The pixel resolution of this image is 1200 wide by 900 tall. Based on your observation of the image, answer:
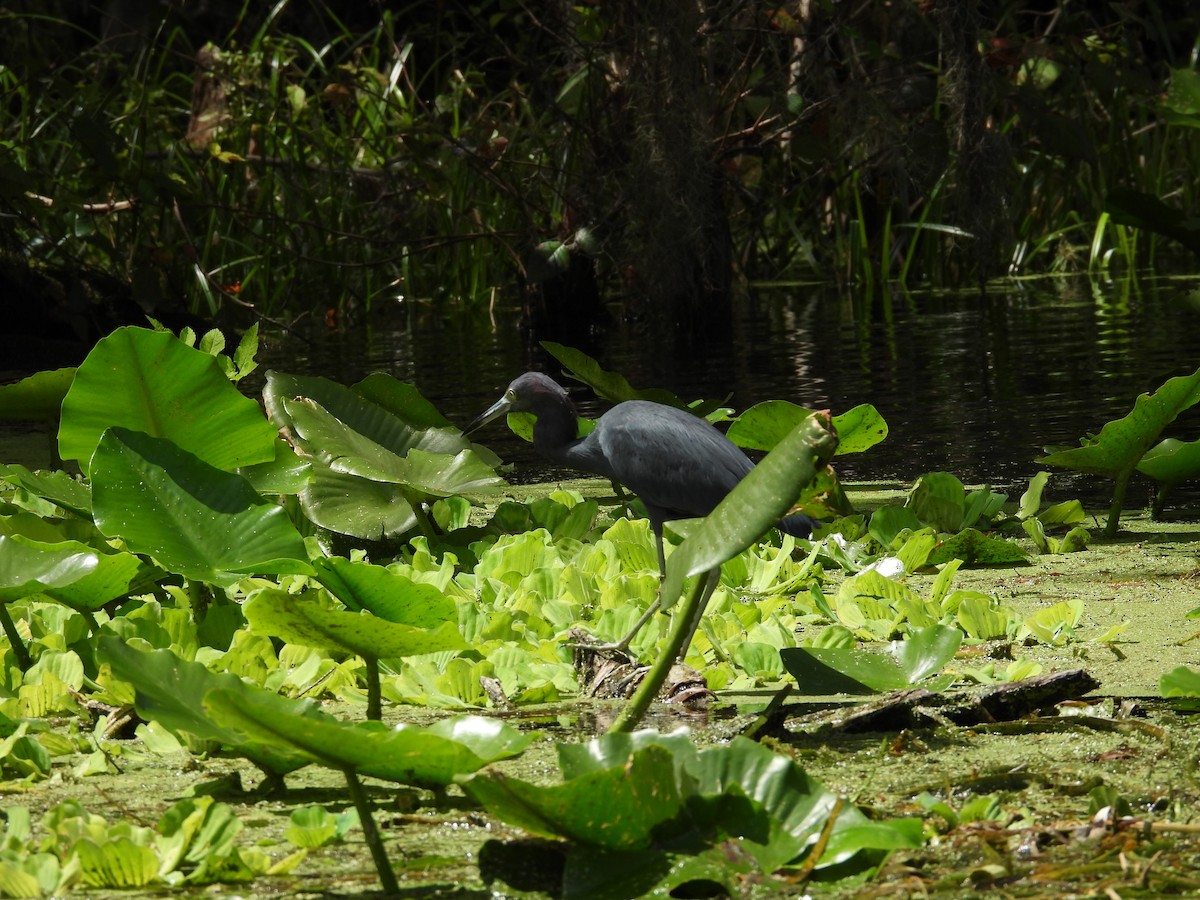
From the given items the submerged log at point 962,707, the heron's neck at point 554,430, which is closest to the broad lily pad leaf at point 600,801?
the submerged log at point 962,707

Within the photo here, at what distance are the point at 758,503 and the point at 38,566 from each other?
99 cm

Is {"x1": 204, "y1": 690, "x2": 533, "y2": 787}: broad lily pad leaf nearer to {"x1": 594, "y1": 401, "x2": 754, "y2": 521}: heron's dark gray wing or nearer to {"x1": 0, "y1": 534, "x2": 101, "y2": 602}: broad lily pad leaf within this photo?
{"x1": 0, "y1": 534, "x2": 101, "y2": 602}: broad lily pad leaf

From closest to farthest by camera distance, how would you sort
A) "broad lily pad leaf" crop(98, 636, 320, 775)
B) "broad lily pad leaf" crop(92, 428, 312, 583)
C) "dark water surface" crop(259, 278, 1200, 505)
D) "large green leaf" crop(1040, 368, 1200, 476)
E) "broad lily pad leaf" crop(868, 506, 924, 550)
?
"broad lily pad leaf" crop(98, 636, 320, 775) < "broad lily pad leaf" crop(92, 428, 312, 583) < "large green leaf" crop(1040, 368, 1200, 476) < "broad lily pad leaf" crop(868, 506, 924, 550) < "dark water surface" crop(259, 278, 1200, 505)

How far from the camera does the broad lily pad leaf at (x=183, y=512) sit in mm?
2258

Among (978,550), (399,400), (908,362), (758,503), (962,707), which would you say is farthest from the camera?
(908,362)

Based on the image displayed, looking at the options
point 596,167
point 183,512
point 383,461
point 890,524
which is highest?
point 596,167

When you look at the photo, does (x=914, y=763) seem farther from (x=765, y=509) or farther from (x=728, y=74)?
(x=728, y=74)

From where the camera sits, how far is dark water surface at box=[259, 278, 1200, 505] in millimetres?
4664

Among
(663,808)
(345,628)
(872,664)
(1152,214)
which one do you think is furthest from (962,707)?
(1152,214)

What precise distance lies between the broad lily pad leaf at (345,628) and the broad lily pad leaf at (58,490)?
911 mm

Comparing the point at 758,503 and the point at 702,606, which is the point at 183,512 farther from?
the point at 758,503

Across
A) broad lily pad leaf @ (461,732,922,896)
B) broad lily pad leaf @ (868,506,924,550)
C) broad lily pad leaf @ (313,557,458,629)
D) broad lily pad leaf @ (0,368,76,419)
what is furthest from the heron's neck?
broad lily pad leaf @ (461,732,922,896)

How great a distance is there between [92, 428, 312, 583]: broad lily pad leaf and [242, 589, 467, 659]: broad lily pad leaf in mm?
330

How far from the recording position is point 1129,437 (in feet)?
10.4
